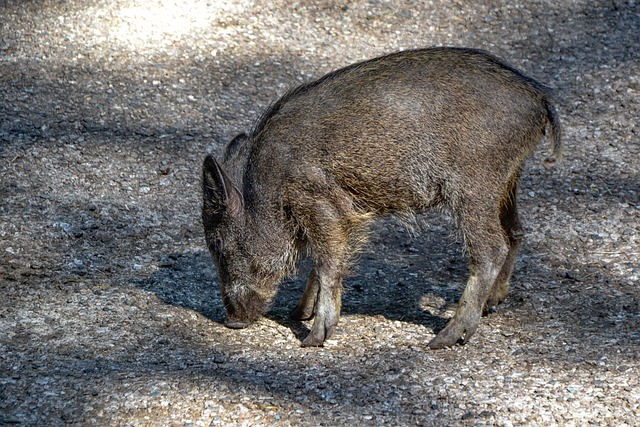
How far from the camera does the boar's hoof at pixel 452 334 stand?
17.6ft

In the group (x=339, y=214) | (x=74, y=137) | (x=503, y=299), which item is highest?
(x=339, y=214)

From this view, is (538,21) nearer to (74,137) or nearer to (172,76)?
(172,76)

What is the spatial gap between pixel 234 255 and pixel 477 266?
4.65 ft

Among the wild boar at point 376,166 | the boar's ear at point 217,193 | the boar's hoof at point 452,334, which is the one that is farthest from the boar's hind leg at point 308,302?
the boar's hoof at point 452,334

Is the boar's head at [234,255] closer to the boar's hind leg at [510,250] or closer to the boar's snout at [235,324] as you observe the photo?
the boar's snout at [235,324]

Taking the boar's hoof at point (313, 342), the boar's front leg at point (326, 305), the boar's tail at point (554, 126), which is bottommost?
the boar's hoof at point (313, 342)

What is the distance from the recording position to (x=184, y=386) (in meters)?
4.87

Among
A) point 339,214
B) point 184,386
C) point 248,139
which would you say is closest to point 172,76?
point 248,139

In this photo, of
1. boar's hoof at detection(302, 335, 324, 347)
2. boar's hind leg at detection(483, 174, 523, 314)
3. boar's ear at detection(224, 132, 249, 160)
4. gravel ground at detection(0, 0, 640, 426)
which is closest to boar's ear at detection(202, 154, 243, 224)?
boar's ear at detection(224, 132, 249, 160)

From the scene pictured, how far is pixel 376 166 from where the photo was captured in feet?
17.4

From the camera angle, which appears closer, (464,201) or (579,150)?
(464,201)

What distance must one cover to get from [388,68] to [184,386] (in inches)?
83.8

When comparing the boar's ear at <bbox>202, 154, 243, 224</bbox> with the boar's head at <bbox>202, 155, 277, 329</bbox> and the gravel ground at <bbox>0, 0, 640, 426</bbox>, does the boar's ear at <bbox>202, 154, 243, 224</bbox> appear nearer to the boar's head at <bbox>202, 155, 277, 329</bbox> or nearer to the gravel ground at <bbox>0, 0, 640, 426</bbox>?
the boar's head at <bbox>202, 155, 277, 329</bbox>

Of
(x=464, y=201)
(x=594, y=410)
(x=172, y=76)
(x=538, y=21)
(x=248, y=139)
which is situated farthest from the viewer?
(x=538, y=21)
